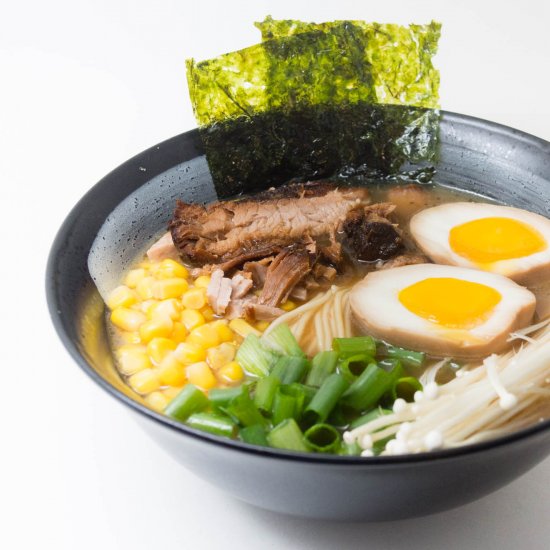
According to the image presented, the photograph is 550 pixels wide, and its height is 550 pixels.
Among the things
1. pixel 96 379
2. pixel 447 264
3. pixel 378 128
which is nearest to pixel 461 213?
pixel 447 264

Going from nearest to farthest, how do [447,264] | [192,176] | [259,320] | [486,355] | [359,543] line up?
[359,543]
[486,355]
[259,320]
[447,264]
[192,176]

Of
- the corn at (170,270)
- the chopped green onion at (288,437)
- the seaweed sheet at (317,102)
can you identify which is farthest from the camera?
the seaweed sheet at (317,102)

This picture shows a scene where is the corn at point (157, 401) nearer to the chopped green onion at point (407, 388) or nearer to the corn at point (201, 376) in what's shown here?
the corn at point (201, 376)

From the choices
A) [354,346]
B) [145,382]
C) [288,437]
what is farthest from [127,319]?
[288,437]

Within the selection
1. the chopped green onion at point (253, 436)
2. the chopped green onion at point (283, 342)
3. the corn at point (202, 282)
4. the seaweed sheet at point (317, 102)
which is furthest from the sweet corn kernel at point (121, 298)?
the chopped green onion at point (253, 436)

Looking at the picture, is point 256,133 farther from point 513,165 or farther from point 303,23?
point 513,165
